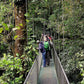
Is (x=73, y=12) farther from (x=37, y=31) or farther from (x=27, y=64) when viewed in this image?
(x=37, y=31)

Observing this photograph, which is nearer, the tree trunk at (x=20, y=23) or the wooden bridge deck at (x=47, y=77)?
the tree trunk at (x=20, y=23)

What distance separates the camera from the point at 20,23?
2.64 metres

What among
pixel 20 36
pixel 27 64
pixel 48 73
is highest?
pixel 20 36

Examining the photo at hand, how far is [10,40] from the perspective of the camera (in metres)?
2.71

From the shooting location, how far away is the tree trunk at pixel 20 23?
2.66 metres

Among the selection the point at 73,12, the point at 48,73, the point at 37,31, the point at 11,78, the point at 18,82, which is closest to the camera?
the point at 18,82

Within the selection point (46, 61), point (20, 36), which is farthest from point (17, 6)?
point (46, 61)

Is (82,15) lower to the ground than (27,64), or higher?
higher

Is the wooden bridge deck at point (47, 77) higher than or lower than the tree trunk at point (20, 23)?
lower

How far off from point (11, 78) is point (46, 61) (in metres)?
1.69

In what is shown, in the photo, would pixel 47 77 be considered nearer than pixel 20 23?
No

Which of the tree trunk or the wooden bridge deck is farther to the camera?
the wooden bridge deck

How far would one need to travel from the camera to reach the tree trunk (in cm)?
266

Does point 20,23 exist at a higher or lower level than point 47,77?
higher
